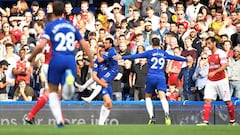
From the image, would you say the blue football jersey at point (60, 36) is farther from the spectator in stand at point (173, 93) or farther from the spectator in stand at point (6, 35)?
the spectator in stand at point (6, 35)

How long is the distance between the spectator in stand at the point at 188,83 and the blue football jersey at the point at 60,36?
790 cm

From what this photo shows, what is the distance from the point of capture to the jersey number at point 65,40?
44.9 feet

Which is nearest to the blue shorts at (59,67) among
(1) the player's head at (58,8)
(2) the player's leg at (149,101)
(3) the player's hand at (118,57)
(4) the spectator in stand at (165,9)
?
(1) the player's head at (58,8)

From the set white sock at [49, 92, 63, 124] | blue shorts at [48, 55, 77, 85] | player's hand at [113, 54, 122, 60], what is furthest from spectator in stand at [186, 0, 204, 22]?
white sock at [49, 92, 63, 124]

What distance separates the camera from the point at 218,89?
1912 centimetres

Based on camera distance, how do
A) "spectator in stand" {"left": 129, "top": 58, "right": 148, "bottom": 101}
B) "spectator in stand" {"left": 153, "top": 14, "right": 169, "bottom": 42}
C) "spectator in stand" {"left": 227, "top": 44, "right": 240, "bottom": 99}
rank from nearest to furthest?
"spectator in stand" {"left": 227, "top": 44, "right": 240, "bottom": 99}, "spectator in stand" {"left": 129, "top": 58, "right": 148, "bottom": 101}, "spectator in stand" {"left": 153, "top": 14, "right": 169, "bottom": 42}

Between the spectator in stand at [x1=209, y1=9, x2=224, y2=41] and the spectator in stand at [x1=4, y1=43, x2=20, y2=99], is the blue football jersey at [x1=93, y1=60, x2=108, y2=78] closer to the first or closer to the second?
the spectator in stand at [x1=4, y1=43, x2=20, y2=99]

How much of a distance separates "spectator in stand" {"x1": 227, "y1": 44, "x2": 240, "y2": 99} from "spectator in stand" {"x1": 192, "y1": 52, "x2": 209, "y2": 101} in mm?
654

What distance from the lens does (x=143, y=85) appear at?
70.8 ft

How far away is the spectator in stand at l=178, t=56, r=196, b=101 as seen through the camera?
21203 mm

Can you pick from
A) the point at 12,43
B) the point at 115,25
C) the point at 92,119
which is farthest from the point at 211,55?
the point at 12,43

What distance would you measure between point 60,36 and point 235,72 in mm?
8561

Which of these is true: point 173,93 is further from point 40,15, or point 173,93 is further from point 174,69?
point 40,15

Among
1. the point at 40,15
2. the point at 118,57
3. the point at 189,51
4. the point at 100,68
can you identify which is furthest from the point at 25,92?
the point at 189,51
